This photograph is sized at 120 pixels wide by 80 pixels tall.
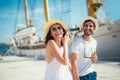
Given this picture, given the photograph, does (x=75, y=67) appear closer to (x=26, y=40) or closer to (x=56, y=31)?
(x=56, y=31)

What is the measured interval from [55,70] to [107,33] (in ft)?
70.2

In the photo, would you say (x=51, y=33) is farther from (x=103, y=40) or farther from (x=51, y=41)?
(x=103, y=40)

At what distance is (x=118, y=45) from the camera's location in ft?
77.6

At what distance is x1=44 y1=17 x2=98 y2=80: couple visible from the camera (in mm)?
3639

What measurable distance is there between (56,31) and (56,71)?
0.59 metres

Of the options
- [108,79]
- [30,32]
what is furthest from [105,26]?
[30,32]

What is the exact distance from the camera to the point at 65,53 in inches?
145

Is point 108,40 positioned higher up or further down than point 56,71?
higher up

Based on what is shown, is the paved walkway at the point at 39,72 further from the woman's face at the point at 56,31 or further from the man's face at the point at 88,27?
the woman's face at the point at 56,31

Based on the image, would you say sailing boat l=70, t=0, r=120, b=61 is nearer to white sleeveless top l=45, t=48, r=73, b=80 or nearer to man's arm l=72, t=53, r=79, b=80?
man's arm l=72, t=53, r=79, b=80

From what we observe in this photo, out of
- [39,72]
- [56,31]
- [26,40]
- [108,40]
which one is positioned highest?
[26,40]

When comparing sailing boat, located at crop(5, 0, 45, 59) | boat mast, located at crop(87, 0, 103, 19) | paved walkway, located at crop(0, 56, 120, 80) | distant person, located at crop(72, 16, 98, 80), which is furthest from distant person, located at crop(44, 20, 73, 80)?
sailing boat, located at crop(5, 0, 45, 59)

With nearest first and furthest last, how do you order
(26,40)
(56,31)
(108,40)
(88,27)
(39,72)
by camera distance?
(56,31)
(88,27)
(39,72)
(108,40)
(26,40)

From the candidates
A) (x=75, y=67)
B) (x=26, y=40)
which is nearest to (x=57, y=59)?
(x=75, y=67)
